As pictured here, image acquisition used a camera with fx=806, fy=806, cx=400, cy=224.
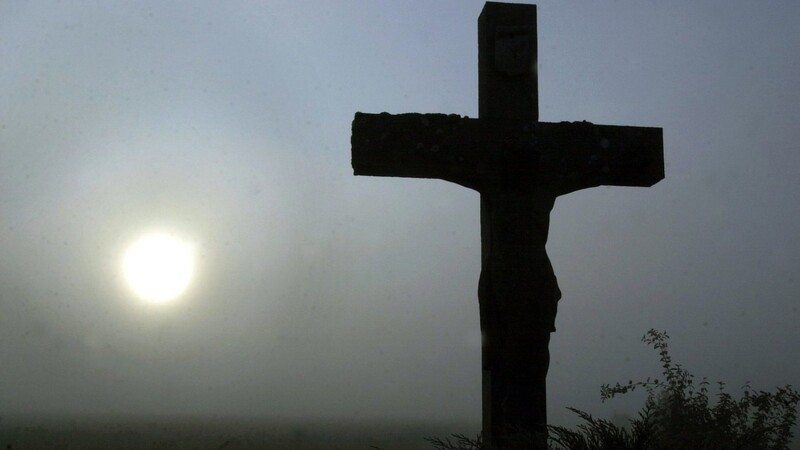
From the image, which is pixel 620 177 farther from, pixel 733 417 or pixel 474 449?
pixel 733 417

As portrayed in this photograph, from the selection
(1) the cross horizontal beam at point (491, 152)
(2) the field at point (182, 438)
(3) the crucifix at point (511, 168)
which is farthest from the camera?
(2) the field at point (182, 438)

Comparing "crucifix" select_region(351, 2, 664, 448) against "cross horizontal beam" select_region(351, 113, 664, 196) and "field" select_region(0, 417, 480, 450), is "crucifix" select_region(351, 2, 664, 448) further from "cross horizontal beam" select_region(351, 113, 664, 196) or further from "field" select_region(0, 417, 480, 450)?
"field" select_region(0, 417, 480, 450)

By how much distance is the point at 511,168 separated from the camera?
5352mm

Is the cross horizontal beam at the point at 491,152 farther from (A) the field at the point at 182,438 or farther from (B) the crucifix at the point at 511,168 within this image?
(A) the field at the point at 182,438

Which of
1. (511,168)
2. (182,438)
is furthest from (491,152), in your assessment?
(182,438)

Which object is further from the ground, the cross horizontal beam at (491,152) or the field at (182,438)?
the cross horizontal beam at (491,152)

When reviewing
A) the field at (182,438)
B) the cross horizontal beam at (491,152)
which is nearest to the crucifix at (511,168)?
the cross horizontal beam at (491,152)

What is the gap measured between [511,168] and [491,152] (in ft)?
0.61

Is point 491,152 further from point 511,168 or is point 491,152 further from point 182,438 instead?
point 182,438

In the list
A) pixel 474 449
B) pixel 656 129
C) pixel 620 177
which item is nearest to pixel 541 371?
pixel 474 449

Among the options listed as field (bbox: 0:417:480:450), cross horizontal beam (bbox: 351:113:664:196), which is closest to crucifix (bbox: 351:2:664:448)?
cross horizontal beam (bbox: 351:113:664:196)

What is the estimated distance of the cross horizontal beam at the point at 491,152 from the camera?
17.5ft

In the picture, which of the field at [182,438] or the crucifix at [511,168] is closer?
the crucifix at [511,168]

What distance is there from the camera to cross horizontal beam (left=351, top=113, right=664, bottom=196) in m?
5.33
